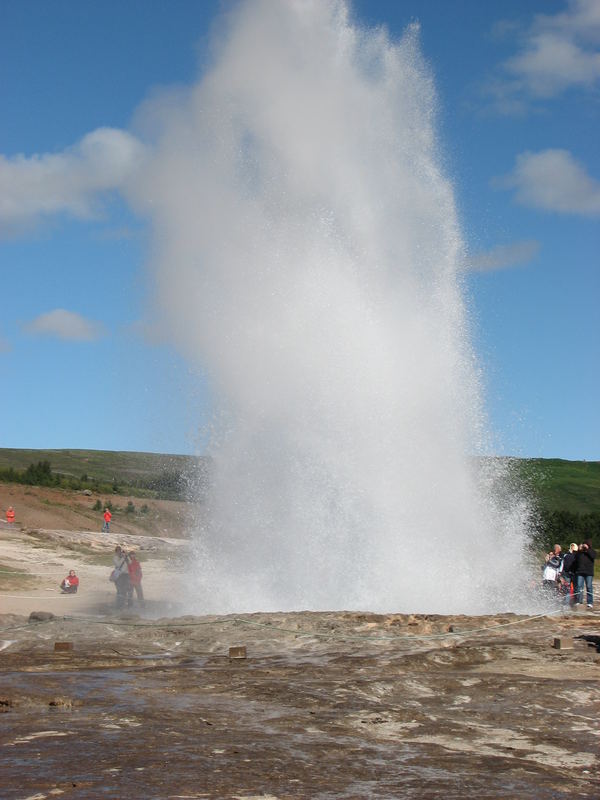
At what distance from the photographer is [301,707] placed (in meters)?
8.22

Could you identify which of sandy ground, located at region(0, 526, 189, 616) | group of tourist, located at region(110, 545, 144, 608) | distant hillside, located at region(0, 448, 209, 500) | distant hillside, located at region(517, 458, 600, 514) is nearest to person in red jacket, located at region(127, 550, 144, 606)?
group of tourist, located at region(110, 545, 144, 608)

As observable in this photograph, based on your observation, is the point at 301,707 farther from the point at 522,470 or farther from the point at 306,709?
the point at 522,470

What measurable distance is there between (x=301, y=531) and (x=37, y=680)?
799cm

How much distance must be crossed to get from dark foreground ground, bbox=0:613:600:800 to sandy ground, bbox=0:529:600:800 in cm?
2

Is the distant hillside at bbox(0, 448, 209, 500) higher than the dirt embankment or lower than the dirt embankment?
higher

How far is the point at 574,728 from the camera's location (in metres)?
7.37

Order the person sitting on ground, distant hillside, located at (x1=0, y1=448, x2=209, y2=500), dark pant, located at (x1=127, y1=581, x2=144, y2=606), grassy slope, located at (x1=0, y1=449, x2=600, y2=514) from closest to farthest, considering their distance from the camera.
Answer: dark pant, located at (x1=127, y1=581, x2=144, y2=606)
distant hillside, located at (x1=0, y1=448, x2=209, y2=500)
the person sitting on ground
grassy slope, located at (x1=0, y1=449, x2=600, y2=514)

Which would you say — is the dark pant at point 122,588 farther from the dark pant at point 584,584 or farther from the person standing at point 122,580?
the dark pant at point 584,584

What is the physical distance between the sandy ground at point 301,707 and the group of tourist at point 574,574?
71.1 inches

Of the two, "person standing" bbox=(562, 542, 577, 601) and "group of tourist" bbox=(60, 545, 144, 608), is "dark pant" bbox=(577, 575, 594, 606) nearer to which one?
"person standing" bbox=(562, 542, 577, 601)

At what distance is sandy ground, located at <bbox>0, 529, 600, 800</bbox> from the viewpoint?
18.7ft

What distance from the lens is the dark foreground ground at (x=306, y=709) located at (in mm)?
5707

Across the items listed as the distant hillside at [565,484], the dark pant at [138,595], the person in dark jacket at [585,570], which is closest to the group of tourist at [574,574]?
the person in dark jacket at [585,570]

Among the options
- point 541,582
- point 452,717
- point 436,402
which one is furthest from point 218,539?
point 452,717
